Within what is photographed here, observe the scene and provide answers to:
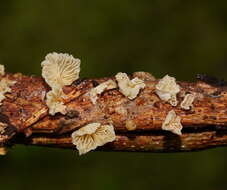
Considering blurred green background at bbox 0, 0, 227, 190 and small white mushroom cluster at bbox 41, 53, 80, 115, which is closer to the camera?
small white mushroom cluster at bbox 41, 53, 80, 115

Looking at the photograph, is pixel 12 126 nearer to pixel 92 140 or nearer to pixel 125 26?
pixel 92 140

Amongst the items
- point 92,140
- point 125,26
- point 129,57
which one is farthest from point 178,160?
point 92,140

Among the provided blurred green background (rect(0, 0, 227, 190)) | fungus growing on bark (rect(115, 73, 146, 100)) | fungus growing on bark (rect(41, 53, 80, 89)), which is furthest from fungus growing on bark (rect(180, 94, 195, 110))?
blurred green background (rect(0, 0, 227, 190))

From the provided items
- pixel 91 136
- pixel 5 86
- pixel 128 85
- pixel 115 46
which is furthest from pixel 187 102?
pixel 115 46

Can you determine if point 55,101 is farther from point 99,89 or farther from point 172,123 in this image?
point 172,123

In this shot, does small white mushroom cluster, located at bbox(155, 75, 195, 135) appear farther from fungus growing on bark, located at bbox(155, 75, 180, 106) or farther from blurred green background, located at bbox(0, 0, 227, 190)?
blurred green background, located at bbox(0, 0, 227, 190)
